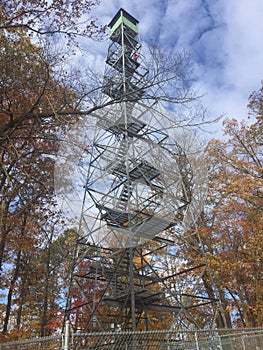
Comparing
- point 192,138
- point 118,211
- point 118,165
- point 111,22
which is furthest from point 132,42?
point 118,211

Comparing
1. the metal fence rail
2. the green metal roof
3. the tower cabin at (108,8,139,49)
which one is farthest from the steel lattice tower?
the green metal roof

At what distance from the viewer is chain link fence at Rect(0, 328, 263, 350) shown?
5289 millimetres

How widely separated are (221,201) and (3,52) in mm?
13301

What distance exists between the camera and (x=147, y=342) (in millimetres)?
6594

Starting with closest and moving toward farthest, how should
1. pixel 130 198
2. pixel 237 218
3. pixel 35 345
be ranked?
pixel 35 345, pixel 130 198, pixel 237 218

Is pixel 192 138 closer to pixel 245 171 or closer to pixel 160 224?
pixel 160 224

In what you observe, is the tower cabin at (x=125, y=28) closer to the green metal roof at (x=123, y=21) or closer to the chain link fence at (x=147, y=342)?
the green metal roof at (x=123, y=21)

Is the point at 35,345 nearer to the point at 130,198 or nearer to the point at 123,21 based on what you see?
the point at 130,198

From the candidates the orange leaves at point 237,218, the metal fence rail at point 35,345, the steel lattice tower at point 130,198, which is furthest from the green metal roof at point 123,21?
the metal fence rail at point 35,345

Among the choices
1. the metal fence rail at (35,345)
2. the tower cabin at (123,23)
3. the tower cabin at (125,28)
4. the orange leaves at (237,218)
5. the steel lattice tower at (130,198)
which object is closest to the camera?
the metal fence rail at (35,345)

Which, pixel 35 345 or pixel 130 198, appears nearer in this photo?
pixel 35 345

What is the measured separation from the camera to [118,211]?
36.2 ft

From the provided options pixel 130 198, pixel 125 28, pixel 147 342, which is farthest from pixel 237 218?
pixel 125 28

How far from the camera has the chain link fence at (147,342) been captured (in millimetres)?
5289
